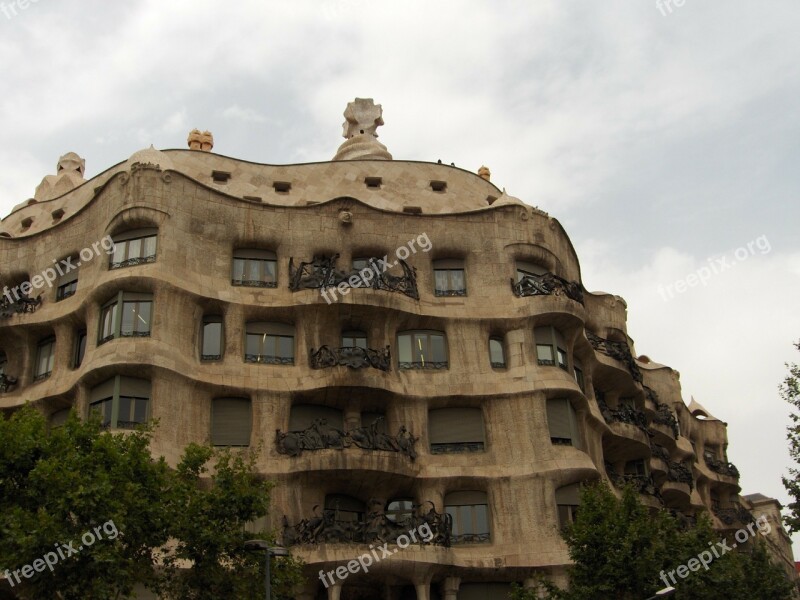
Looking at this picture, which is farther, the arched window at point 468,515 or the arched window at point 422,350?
the arched window at point 422,350

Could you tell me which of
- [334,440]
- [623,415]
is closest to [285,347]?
[334,440]

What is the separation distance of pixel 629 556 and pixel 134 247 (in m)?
19.2

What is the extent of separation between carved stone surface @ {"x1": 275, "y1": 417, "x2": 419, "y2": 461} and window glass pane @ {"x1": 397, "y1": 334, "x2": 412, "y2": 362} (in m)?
3.33

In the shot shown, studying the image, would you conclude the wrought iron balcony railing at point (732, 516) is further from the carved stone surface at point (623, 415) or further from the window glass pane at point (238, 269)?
the window glass pane at point (238, 269)

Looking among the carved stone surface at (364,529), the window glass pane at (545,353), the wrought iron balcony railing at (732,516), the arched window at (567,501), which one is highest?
the window glass pane at (545,353)

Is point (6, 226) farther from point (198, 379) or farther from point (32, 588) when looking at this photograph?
point (32, 588)

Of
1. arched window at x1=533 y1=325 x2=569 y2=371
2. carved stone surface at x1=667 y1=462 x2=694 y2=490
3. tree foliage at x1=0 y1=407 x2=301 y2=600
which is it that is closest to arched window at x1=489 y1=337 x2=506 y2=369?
arched window at x1=533 y1=325 x2=569 y2=371

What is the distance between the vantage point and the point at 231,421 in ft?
106

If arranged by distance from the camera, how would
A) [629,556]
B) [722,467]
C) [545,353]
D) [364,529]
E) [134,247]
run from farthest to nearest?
[722,467] → [545,353] → [134,247] → [364,529] → [629,556]

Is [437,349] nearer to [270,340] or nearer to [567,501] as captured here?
[270,340]

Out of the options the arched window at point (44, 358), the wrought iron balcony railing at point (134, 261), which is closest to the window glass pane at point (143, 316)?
Answer: the wrought iron balcony railing at point (134, 261)

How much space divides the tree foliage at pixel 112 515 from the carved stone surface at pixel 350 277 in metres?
10.2

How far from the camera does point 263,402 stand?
107ft

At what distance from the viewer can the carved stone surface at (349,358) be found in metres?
33.0
